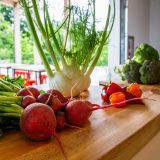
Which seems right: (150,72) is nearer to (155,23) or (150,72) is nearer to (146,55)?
(146,55)

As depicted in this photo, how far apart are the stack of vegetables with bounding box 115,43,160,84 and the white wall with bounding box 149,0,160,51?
1.92 metres

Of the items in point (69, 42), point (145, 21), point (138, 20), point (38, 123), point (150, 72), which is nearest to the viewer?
point (38, 123)

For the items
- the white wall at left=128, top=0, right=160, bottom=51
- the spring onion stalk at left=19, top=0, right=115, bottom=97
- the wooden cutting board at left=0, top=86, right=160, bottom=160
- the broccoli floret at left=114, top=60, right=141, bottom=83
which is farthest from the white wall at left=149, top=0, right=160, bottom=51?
the wooden cutting board at left=0, top=86, right=160, bottom=160

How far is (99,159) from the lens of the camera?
44cm

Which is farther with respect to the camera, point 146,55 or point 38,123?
point 146,55

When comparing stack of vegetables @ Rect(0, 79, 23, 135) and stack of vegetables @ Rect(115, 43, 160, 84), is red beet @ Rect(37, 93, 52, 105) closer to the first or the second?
stack of vegetables @ Rect(0, 79, 23, 135)

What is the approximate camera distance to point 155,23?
345 cm

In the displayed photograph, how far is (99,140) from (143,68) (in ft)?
3.39

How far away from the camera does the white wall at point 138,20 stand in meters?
3.00

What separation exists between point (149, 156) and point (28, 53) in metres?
3.70

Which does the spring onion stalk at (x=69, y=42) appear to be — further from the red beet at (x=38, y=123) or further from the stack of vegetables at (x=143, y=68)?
the stack of vegetables at (x=143, y=68)

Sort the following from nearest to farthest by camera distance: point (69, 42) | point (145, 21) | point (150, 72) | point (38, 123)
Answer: point (38, 123) → point (69, 42) → point (150, 72) → point (145, 21)

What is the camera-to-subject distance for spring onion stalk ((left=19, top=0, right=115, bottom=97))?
89 centimetres

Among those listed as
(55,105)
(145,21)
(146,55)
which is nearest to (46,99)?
(55,105)
